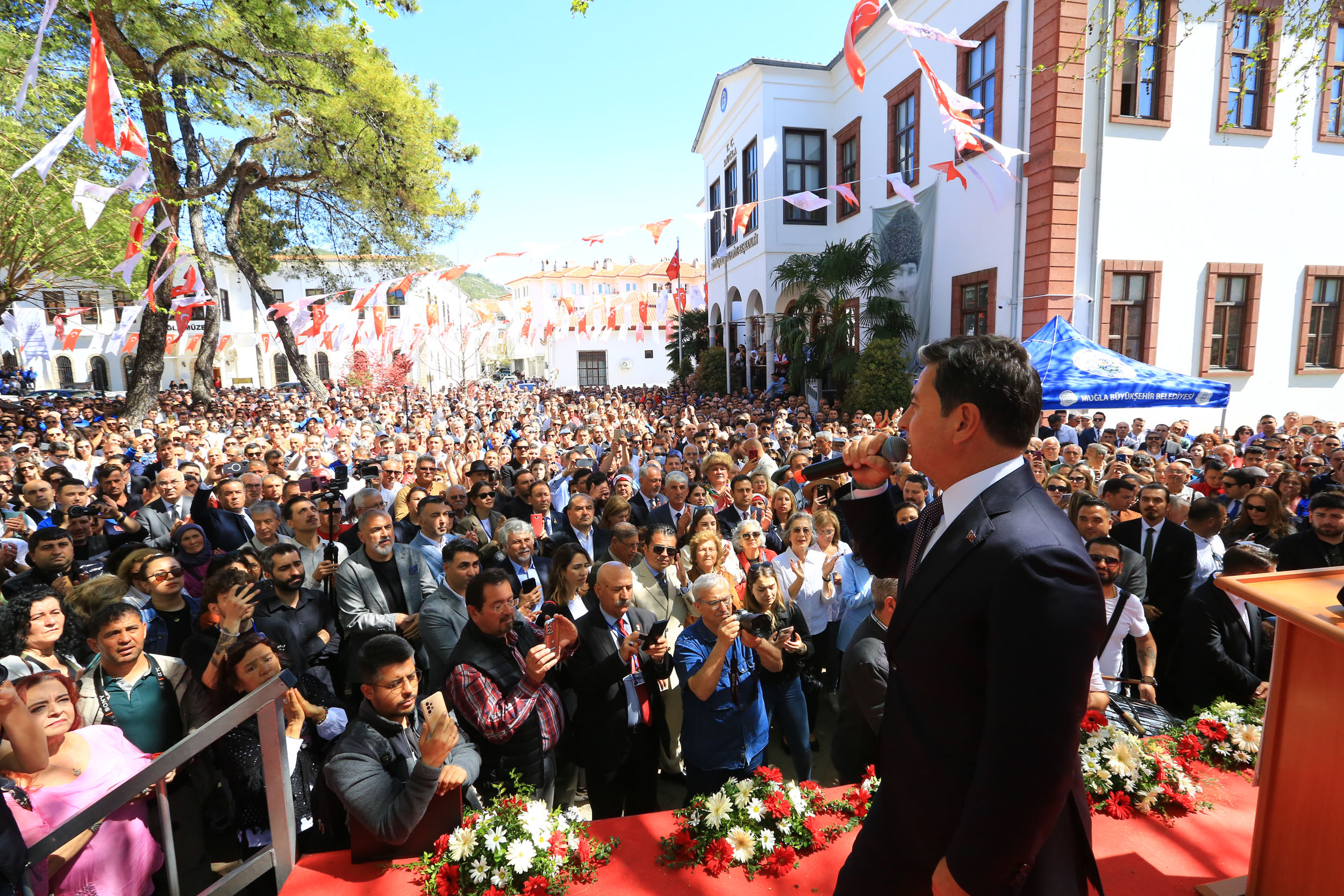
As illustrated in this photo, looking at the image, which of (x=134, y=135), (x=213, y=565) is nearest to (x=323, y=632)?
(x=213, y=565)

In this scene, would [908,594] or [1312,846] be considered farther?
[1312,846]

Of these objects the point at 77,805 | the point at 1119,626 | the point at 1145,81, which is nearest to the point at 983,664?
the point at 77,805

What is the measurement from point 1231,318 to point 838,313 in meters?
7.34

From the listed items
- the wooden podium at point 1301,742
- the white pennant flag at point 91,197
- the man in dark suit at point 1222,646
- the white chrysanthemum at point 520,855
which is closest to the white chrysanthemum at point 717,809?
the white chrysanthemum at point 520,855

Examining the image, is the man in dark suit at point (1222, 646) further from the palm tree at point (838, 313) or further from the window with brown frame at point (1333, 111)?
the window with brown frame at point (1333, 111)

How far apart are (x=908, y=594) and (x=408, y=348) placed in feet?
89.3

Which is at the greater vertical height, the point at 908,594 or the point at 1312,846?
the point at 908,594

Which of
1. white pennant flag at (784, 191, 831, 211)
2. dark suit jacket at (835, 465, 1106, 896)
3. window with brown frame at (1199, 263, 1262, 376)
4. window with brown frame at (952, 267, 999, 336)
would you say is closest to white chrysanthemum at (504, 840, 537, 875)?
dark suit jacket at (835, 465, 1106, 896)

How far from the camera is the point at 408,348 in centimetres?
2612

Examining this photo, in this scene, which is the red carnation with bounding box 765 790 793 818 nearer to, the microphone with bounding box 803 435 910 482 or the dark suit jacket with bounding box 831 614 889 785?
the dark suit jacket with bounding box 831 614 889 785

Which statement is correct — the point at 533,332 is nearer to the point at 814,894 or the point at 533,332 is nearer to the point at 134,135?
the point at 134,135

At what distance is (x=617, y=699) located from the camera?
3.36 metres

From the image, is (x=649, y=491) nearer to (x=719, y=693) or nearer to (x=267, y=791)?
(x=719, y=693)

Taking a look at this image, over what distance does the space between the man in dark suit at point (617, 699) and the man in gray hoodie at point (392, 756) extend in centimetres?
71
